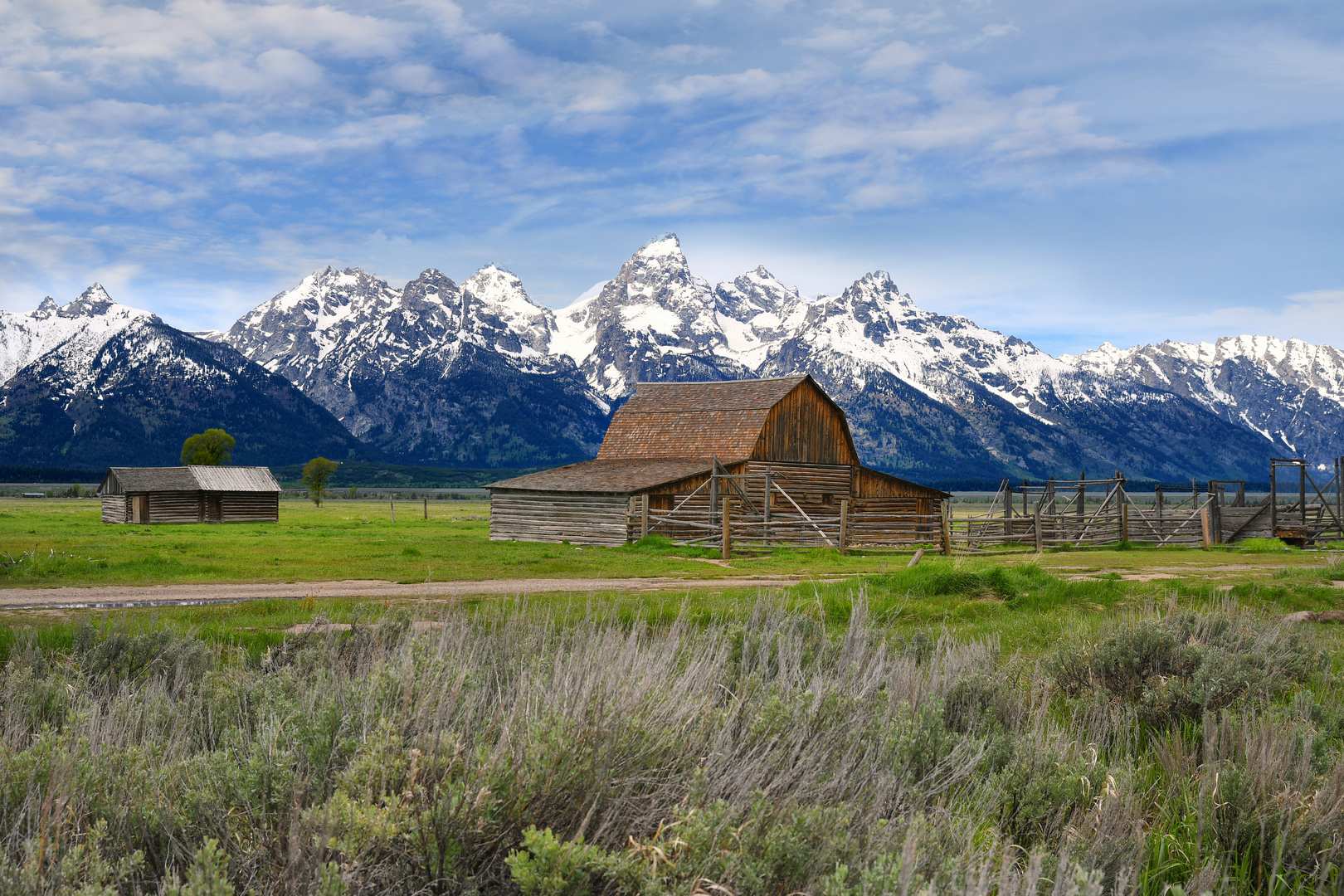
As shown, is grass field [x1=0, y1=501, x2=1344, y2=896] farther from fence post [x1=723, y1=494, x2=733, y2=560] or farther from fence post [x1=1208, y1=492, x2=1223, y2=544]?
fence post [x1=1208, y1=492, x2=1223, y2=544]

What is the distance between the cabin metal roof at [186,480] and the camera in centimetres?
5147

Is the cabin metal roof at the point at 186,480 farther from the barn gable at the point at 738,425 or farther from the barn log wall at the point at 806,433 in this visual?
the barn log wall at the point at 806,433

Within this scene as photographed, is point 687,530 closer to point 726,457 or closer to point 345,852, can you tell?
point 726,457

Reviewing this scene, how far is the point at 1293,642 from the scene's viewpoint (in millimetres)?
8742

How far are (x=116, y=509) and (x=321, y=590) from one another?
46176 millimetres

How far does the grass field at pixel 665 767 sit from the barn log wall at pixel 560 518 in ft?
79.9

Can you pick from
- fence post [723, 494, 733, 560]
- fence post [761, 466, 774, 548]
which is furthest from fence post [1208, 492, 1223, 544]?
fence post [723, 494, 733, 560]

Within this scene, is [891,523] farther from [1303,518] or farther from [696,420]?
[1303,518]

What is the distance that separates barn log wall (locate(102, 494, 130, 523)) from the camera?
5172 cm

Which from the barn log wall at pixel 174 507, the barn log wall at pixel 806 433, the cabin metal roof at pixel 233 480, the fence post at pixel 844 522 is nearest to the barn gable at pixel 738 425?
the barn log wall at pixel 806 433

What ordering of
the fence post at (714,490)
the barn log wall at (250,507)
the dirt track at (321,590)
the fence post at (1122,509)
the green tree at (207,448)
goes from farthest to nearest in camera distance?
the green tree at (207,448) → the barn log wall at (250,507) → the fence post at (1122,509) → the fence post at (714,490) → the dirt track at (321,590)

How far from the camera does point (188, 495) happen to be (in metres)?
52.5

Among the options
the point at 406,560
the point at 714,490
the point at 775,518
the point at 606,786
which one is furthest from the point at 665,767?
the point at 714,490

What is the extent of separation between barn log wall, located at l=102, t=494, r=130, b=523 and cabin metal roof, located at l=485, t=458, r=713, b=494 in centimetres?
2873
